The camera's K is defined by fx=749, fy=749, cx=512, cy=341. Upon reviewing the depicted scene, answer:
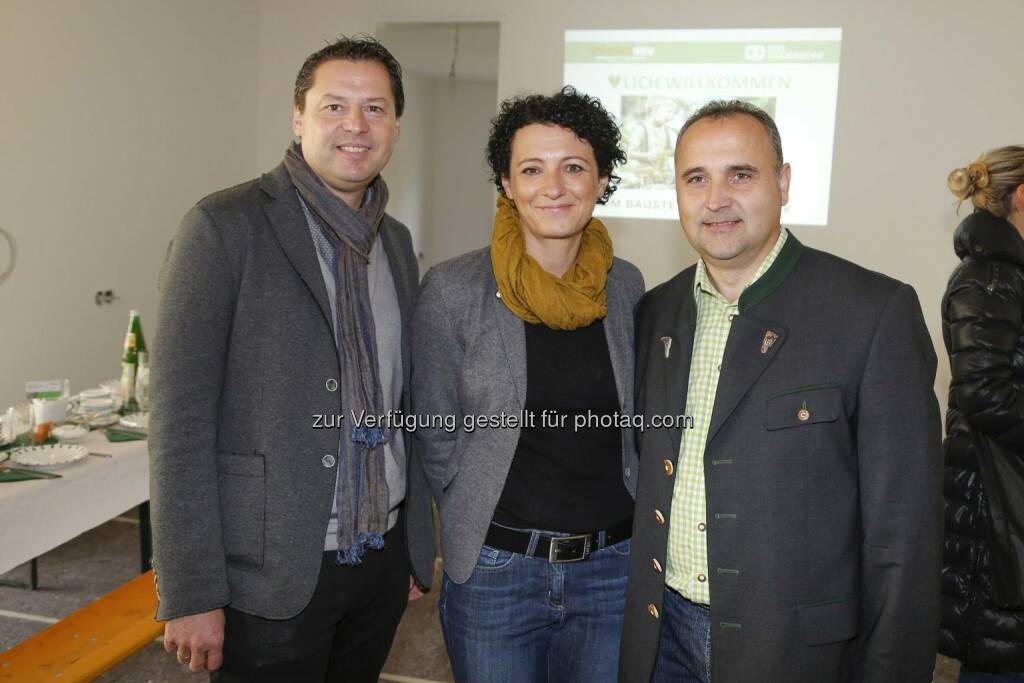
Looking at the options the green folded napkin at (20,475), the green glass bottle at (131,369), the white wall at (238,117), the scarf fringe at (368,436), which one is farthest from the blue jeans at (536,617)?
the white wall at (238,117)

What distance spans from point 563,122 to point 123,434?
2.21 metres

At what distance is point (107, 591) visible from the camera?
338 cm

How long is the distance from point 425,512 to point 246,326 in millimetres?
641

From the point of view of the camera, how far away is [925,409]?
1284 millimetres

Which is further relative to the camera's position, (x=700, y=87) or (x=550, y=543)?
(x=700, y=87)

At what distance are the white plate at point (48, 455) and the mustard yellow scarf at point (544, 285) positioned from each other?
174cm

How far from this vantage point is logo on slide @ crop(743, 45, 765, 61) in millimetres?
5055

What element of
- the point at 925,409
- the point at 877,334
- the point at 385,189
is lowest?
the point at 925,409

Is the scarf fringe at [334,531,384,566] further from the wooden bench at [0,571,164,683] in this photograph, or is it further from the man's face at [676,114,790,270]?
the wooden bench at [0,571,164,683]

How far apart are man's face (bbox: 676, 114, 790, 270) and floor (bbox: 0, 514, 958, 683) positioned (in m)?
2.12

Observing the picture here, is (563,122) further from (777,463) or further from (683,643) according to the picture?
(683,643)

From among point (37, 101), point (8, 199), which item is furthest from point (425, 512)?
point (37, 101)

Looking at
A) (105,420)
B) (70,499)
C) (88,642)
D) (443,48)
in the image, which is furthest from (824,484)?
(443,48)

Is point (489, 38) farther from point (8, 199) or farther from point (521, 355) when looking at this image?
point (521, 355)
